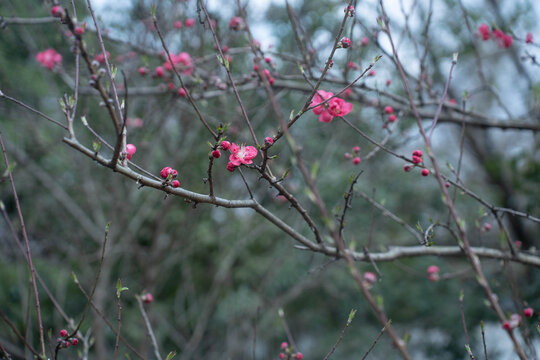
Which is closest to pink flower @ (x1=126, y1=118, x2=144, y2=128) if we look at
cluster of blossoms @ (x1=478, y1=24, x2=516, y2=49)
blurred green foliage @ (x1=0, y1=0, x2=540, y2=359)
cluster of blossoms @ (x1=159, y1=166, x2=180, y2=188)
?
blurred green foliage @ (x1=0, y1=0, x2=540, y2=359)

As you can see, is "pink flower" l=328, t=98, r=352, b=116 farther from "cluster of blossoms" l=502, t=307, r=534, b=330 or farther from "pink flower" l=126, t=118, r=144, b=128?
"pink flower" l=126, t=118, r=144, b=128

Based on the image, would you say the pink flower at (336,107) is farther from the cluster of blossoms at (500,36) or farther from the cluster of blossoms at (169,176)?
the cluster of blossoms at (500,36)

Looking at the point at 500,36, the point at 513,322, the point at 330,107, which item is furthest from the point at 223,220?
the point at 513,322

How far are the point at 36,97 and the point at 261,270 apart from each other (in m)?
3.77

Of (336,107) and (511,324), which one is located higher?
(336,107)

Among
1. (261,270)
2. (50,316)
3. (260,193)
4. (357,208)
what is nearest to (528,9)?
(357,208)

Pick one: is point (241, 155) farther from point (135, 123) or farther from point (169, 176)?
point (135, 123)

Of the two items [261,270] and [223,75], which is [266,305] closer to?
[261,270]

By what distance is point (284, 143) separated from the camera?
4.31 m

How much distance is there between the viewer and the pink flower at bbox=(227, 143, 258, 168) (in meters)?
1.21

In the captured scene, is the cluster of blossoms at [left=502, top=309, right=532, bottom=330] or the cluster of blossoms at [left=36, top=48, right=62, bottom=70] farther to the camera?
the cluster of blossoms at [left=36, top=48, right=62, bottom=70]

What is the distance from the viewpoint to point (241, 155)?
1267 millimetres

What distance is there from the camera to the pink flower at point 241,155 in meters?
1.21

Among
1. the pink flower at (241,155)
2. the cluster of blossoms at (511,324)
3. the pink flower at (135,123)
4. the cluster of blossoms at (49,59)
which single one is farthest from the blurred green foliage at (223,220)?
the cluster of blossoms at (511,324)
